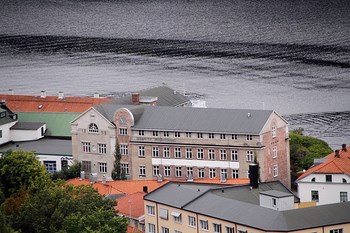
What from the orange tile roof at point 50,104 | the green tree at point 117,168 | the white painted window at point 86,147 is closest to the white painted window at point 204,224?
the green tree at point 117,168

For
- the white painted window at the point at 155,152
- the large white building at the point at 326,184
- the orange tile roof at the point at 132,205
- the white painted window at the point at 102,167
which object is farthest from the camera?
the white painted window at the point at 102,167

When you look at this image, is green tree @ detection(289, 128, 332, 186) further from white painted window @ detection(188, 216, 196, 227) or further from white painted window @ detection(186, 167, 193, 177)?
white painted window @ detection(188, 216, 196, 227)

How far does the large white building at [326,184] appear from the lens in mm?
72812

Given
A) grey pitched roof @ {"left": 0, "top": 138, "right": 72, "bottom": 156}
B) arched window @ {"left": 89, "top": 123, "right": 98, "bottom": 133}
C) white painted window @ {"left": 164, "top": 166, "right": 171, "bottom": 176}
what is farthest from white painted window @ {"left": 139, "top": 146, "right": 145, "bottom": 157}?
grey pitched roof @ {"left": 0, "top": 138, "right": 72, "bottom": 156}

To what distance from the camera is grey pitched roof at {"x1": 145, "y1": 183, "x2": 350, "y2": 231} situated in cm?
6081

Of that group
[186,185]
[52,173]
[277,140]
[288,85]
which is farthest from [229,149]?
[288,85]

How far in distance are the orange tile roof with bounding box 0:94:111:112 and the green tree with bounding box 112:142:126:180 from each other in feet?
31.7

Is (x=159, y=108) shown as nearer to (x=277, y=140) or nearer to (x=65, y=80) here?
(x=277, y=140)

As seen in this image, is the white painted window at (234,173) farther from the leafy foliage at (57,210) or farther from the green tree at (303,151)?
the leafy foliage at (57,210)

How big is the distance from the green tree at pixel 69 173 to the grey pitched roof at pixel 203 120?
3.36 metres

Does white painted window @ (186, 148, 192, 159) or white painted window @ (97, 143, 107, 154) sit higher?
white painted window @ (97, 143, 107, 154)

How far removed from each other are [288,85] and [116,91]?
12429 mm

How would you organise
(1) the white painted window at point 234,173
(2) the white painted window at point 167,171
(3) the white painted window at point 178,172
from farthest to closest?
(2) the white painted window at point 167,171, (3) the white painted window at point 178,172, (1) the white painted window at point 234,173

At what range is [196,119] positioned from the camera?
3393 inches
